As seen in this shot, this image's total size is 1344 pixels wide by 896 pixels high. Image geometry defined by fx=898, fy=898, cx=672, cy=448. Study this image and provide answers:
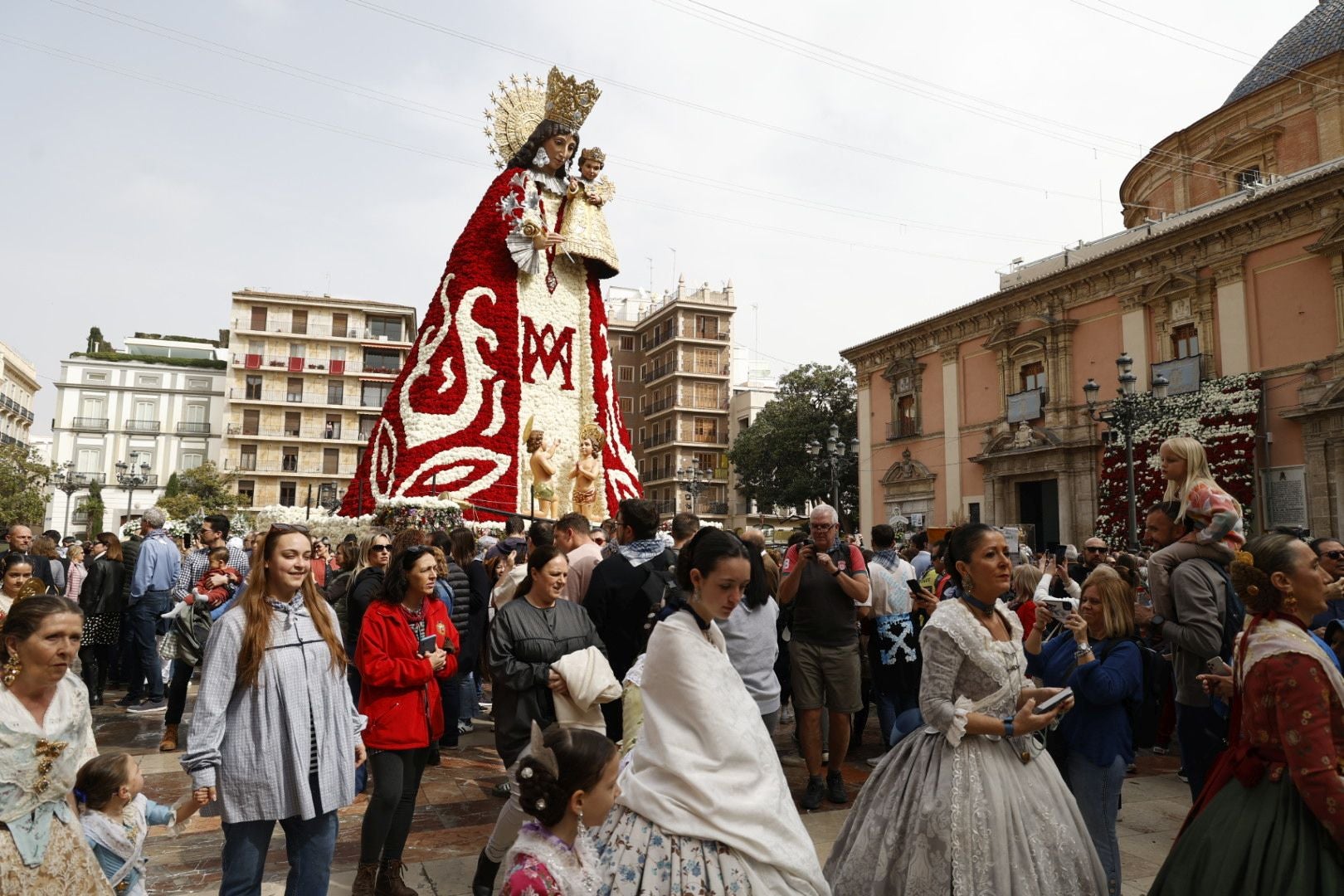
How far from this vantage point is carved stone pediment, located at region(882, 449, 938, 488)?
96.1 feet

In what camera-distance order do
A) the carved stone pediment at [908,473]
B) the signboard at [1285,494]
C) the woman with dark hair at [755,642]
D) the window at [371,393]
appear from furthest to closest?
1. the window at [371,393]
2. the carved stone pediment at [908,473]
3. the signboard at [1285,494]
4. the woman with dark hair at [755,642]

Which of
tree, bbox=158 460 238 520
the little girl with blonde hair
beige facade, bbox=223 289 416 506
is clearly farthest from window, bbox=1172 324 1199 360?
beige facade, bbox=223 289 416 506

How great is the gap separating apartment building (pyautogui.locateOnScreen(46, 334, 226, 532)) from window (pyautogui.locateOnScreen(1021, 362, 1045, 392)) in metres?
44.8

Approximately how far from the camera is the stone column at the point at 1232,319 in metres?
20.8

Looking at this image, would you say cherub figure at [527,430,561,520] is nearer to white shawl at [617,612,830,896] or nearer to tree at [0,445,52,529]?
white shawl at [617,612,830,896]

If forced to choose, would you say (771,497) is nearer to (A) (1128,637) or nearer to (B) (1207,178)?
(B) (1207,178)

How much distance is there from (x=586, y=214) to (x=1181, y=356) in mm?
15618

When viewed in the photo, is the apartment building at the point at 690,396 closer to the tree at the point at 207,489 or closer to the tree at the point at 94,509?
the tree at the point at 207,489

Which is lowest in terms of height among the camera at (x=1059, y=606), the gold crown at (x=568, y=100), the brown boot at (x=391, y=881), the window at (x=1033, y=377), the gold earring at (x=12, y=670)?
the brown boot at (x=391, y=881)

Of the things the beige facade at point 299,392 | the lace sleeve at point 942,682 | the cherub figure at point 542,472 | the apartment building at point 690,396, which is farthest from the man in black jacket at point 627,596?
the beige facade at point 299,392

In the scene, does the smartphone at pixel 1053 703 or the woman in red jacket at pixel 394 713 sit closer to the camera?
the smartphone at pixel 1053 703

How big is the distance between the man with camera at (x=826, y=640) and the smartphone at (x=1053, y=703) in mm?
2386

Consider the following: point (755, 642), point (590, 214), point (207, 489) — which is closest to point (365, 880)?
point (755, 642)

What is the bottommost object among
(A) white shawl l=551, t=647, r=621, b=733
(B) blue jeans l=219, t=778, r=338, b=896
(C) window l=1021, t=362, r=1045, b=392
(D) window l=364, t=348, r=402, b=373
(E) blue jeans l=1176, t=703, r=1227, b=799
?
(B) blue jeans l=219, t=778, r=338, b=896
